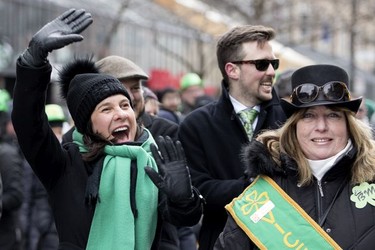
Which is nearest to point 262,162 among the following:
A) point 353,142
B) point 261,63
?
point 353,142

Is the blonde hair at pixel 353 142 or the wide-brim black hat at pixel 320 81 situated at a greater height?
the wide-brim black hat at pixel 320 81

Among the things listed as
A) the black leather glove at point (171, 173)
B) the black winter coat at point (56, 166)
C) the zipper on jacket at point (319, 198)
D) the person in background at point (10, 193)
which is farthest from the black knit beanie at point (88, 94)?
the person in background at point (10, 193)

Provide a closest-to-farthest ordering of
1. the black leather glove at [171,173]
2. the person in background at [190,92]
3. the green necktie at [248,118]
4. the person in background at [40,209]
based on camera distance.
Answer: the black leather glove at [171,173] → the green necktie at [248,118] → the person in background at [40,209] → the person in background at [190,92]

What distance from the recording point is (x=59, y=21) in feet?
14.5

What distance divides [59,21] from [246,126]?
1559 millimetres

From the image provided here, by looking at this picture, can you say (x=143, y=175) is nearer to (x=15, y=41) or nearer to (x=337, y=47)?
(x=15, y=41)

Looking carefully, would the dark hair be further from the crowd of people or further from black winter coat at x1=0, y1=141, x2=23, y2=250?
black winter coat at x1=0, y1=141, x2=23, y2=250

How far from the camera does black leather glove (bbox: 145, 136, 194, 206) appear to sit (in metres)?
4.17

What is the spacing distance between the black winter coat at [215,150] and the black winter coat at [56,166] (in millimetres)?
690

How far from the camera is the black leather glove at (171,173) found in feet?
13.7

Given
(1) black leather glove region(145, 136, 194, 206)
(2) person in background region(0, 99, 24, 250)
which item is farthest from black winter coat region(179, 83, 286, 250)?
(2) person in background region(0, 99, 24, 250)

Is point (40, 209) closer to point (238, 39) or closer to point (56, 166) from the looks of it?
point (238, 39)

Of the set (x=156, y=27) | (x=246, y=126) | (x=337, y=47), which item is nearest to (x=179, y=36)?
(x=156, y=27)

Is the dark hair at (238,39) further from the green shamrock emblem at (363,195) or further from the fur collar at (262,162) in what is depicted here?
the green shamrock emblem at (363,195)
